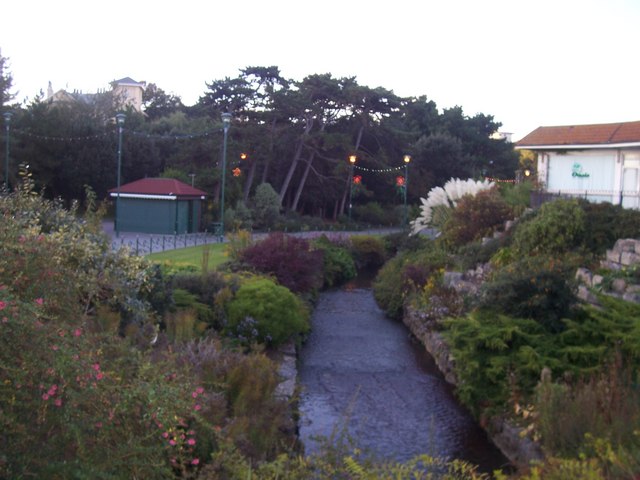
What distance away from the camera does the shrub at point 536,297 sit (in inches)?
392

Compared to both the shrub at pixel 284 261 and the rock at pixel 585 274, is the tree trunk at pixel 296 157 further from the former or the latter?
the rock at pixel 585 274

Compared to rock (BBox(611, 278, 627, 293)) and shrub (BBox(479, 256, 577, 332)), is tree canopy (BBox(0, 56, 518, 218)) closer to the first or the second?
rock (BBox(611, 278, 627, 293))

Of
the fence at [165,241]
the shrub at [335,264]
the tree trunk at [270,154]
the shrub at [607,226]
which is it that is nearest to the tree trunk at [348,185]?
the tree trunk at [270,154]

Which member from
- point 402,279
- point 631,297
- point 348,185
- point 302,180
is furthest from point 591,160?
point 348,185

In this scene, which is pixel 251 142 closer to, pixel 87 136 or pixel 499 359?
pixel 87 136

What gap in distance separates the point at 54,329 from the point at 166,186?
107ft

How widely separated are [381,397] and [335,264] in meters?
14.4

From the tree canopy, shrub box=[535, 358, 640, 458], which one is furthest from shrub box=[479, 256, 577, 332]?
the tree canopy

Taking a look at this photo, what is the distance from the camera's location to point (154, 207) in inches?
1396

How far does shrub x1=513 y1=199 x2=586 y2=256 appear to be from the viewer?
16359mm

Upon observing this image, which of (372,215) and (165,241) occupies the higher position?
(372,215)

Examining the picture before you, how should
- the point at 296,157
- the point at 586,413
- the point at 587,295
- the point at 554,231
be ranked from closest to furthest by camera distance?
the point at 586,413 < the point at 587,295 < the point at 554,231 < the point at 296,157

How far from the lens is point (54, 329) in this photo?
3916 millimetres

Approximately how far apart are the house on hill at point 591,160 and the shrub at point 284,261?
8.50 meters
